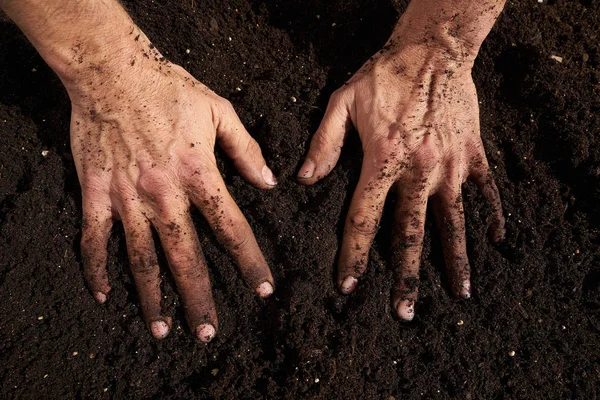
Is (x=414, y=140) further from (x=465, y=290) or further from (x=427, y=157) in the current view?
→ (x=465, y=290)

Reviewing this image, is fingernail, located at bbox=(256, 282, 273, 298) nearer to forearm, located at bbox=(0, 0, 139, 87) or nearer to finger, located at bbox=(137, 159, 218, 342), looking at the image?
finger, located at bbox=(137, 159, 218, 342)

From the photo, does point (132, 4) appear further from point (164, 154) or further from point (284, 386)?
point (284, 386)

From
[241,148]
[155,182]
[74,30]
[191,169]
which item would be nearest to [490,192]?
[241,148]

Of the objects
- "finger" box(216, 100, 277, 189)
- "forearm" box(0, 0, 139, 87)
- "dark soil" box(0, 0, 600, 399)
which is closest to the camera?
"forearm" box(0, 0, 139, 87)

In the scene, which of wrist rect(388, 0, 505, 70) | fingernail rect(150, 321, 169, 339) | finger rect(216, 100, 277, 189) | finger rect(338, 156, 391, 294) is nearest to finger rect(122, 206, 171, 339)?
fingernail rect(150, 321, 169, 339)

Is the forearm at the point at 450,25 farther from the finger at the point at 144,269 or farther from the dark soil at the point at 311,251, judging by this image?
the finger at the point at 144,269

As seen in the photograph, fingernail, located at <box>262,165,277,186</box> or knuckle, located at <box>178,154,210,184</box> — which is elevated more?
knuckle, located at <box>178,154,210,184</box>
